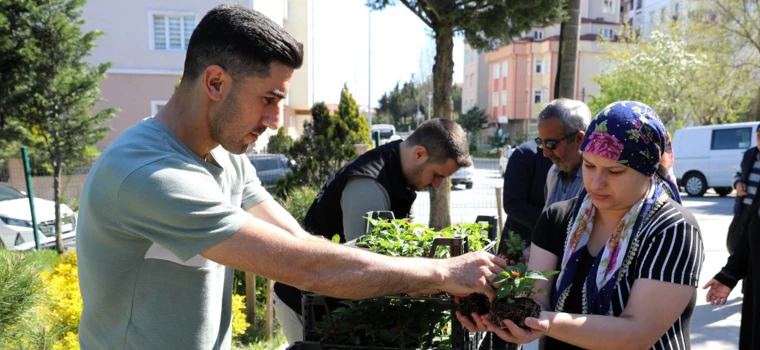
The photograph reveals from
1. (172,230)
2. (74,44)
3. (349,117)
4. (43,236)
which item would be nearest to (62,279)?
(172,230)

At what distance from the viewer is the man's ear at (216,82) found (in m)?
1.70

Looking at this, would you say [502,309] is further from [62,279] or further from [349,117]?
[349,117]

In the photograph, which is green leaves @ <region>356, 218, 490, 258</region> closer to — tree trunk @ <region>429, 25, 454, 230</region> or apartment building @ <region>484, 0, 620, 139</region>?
tree trunk @ <region>429, 25, 454, 230</region>

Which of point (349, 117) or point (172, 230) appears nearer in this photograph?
point (172, 230)

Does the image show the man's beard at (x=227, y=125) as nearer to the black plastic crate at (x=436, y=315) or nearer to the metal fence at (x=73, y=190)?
the black plastic crate at (x=436, y=315)

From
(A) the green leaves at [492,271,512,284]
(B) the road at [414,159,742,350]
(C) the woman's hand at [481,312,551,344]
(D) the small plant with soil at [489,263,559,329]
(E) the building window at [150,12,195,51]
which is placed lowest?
(B) the road at [414,159,742,350]

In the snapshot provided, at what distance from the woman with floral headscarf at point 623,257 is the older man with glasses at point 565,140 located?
1352mm

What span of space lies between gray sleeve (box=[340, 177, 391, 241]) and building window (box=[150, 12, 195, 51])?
20.0m

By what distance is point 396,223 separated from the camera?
8.29 feet

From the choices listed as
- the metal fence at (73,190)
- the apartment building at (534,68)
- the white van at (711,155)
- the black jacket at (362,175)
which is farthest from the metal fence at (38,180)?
the apartment building at (534,68)

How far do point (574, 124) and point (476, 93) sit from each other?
61.9 meters

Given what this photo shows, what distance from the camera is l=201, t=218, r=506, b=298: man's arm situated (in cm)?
154

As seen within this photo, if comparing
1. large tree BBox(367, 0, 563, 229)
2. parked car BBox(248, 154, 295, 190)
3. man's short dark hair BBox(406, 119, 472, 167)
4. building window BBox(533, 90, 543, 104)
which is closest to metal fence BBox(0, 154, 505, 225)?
parked car BBox(248, 154, 295, 190)

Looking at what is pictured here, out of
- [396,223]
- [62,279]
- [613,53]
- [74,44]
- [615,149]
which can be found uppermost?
[613,53]
